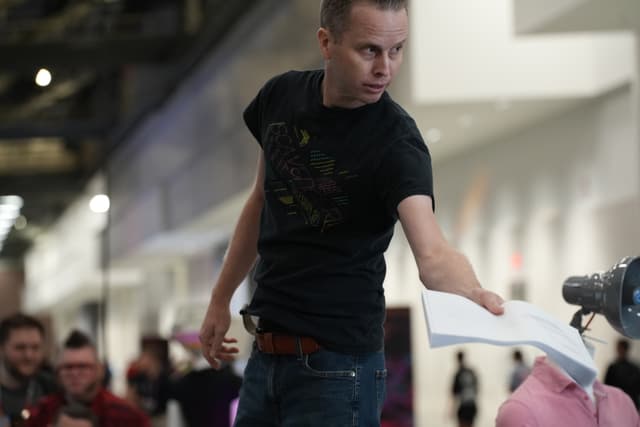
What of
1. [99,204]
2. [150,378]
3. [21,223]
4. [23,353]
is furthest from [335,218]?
[99,204]

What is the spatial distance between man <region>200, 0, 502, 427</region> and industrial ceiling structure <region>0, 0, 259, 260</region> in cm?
1314

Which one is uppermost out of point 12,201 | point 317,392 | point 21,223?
point 12,201

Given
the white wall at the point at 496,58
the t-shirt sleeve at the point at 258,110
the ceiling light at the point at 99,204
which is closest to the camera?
the t-shirt sleeve at the point at 258,110

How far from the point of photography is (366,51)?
107 inches

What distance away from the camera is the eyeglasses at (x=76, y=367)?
662 cm

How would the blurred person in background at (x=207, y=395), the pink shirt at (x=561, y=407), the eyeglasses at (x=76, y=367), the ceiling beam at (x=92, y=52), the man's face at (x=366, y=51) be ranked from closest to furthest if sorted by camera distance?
the man's face at (x=366, y=51)
the pink shirt at (x=561, y=407)
the eyeglasses at (x=76, y=367)
the blurred person in background at (x=207, y=395)
the ceiling beam at (x=92, y=52)

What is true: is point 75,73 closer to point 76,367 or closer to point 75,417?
point 76,367

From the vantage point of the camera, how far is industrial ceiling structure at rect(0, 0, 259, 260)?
61.6 feet

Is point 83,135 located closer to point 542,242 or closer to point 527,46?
point 542,242

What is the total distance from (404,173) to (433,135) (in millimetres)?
15942

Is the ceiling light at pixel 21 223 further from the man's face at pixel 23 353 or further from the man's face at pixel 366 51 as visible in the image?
the man's face at pixel 366 51

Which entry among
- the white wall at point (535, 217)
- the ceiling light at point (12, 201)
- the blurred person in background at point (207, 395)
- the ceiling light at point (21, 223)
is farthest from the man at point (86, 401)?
the ceiling light at point (21, 223)

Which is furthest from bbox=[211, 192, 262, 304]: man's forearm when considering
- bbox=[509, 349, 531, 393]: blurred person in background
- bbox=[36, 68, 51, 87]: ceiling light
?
bbox=[36, 68, 51, 87]: ceiling light

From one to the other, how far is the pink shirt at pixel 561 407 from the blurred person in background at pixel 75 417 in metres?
3.05
